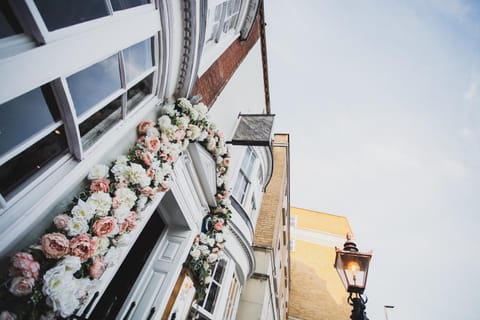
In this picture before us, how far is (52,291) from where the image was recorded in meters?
1.62

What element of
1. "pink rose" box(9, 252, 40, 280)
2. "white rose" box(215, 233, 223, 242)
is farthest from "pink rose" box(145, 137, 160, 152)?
"white rose" box(215, 233, 223, 242)

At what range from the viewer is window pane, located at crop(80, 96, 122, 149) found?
2.25 meters

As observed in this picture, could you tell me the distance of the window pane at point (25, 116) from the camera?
1.51m

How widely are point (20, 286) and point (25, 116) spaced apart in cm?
121

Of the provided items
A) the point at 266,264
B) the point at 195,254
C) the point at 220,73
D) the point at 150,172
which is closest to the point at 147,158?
the point at 150,172

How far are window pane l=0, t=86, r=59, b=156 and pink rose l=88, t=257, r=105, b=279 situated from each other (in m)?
1.18

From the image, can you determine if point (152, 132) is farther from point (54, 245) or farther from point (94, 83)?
point (54, 245)

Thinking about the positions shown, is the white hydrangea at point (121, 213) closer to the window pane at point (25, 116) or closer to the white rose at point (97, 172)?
the white rose at point (97, 172)

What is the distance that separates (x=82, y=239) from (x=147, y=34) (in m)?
2.42

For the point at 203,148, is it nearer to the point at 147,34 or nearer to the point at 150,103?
the point at 150,103

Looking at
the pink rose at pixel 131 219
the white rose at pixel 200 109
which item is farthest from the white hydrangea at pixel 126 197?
the white rose at pixel 200 109

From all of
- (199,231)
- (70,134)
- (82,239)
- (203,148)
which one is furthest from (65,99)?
(199,231)

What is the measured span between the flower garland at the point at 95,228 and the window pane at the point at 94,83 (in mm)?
652

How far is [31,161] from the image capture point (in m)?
1.79
